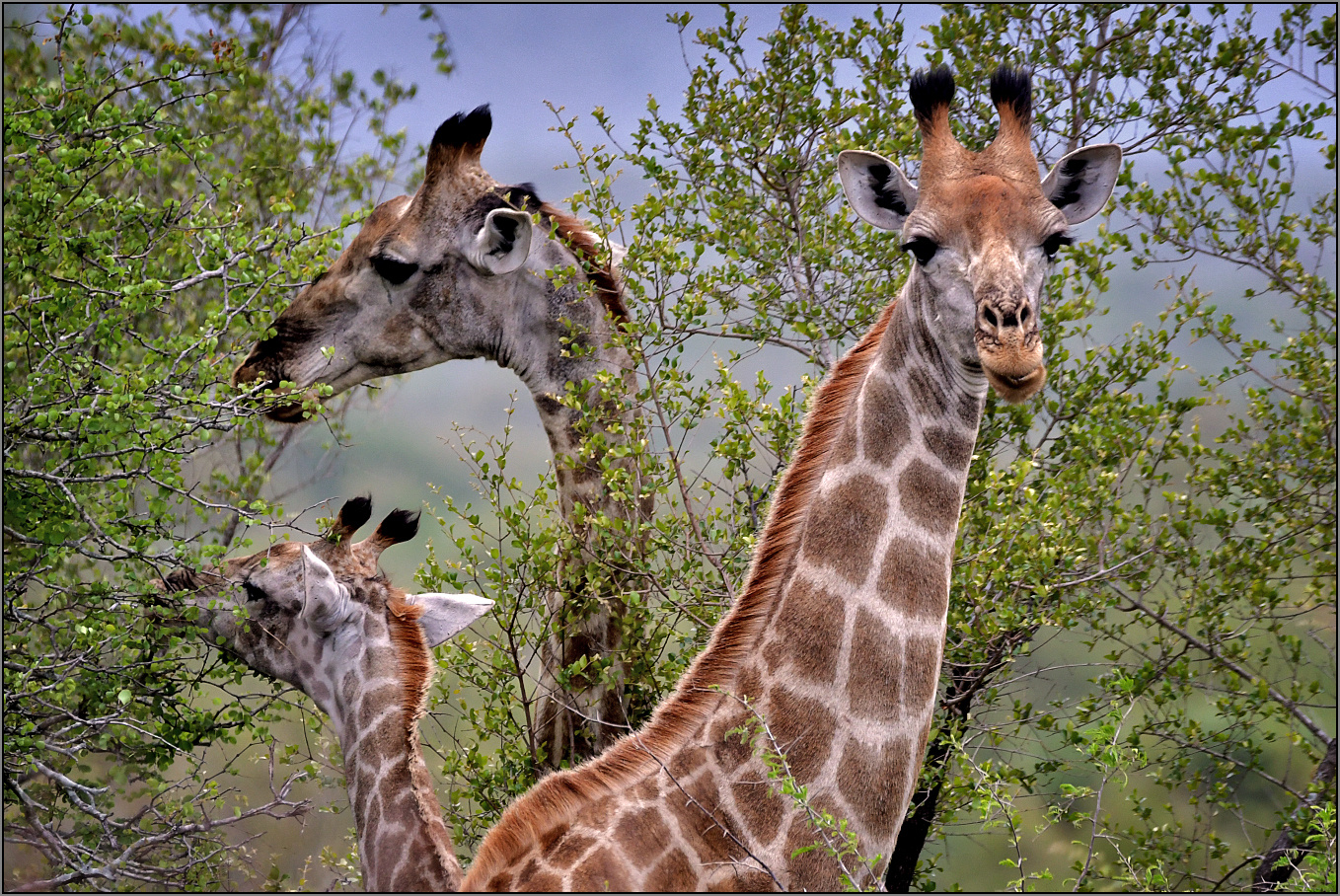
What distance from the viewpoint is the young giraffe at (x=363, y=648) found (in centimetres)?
462

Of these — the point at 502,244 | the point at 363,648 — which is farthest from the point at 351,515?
the point at 502,244

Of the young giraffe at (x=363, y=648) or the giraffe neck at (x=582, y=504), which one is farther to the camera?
the giraffe neck at (x=582, y=504)

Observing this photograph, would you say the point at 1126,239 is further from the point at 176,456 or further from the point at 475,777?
the point at 176,456

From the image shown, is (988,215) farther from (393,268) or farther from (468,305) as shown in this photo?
(393,268)

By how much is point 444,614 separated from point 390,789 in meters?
0.94

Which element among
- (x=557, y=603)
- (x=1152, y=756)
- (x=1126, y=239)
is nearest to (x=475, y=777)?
(x=557, y=603)

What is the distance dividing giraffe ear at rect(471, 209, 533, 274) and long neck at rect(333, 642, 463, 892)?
1915mm

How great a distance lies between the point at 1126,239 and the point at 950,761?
2.78 metres

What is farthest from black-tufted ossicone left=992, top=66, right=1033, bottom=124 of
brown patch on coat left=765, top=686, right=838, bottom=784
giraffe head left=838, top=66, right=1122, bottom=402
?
brown patch on coat left=765, top=686, right=838, bottom=784

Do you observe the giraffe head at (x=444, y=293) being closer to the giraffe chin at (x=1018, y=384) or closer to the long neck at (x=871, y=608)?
the long neck at (x=871, y=608)

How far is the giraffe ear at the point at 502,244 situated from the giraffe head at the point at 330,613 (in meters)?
1.29

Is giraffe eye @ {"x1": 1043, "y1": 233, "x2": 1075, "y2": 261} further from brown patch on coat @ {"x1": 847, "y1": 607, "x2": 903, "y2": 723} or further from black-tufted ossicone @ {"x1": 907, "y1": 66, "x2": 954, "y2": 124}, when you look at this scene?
brown patch on coat @ {"x1": 847, "y1": 607, "x2": 903, "y2": 723}

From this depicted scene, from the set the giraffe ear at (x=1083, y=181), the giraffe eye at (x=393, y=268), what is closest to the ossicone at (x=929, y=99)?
the giraffe ear at (x=1083, y=181)

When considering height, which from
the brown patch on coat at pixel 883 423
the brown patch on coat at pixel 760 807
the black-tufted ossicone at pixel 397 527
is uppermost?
the brown patch on coat at pixel 883 423
